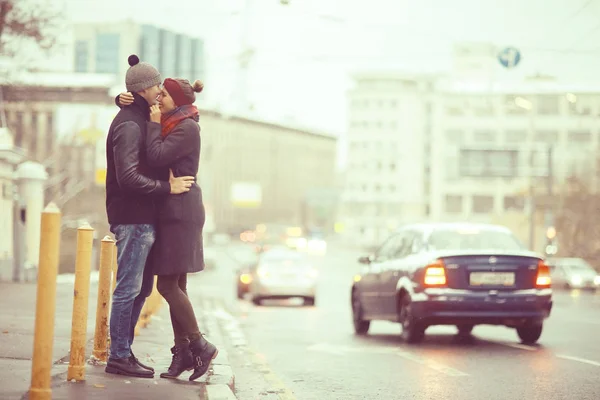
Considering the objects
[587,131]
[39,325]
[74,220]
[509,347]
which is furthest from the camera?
[587,131]

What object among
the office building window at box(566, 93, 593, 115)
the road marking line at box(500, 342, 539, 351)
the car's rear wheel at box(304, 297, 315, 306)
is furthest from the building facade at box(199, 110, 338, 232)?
the road marking line at box(500, 342, 539, 351)

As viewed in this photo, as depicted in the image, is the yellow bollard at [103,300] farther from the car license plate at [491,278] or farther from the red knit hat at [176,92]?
the car license plate at [491,278]

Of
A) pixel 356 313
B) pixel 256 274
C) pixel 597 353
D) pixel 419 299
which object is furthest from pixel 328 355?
pixel 256 274

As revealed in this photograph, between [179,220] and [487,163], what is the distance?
61.8m

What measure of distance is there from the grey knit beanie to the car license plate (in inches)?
260

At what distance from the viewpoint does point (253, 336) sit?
1673cm

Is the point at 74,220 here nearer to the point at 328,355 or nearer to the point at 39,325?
the point at 328,355

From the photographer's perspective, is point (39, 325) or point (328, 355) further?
point (328, 355)

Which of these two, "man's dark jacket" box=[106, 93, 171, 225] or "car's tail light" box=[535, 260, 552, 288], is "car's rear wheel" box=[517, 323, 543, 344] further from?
"man's dark jacket" box=[106, 93, 171, 225]

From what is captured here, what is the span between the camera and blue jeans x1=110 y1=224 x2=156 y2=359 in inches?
332

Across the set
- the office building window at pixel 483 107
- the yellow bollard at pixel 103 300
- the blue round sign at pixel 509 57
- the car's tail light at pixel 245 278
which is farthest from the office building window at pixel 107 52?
the yellow bollard at pixel 103 300

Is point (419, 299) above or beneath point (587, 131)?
beneath

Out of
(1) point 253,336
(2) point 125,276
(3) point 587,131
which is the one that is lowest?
(1) point 253,336

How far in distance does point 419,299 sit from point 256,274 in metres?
17.5
